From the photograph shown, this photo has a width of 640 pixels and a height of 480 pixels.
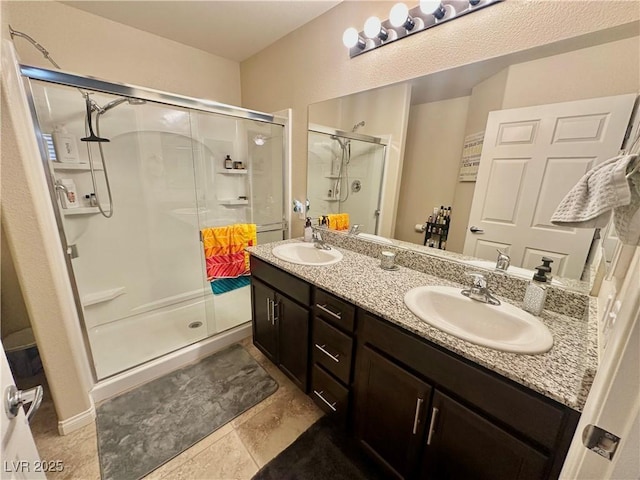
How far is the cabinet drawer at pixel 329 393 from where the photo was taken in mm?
1246

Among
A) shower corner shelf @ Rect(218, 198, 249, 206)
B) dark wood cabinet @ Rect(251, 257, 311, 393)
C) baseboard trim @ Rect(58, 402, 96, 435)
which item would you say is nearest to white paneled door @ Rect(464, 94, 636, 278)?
dark wood cabinet @ Rect(251, 257, 311, 393)

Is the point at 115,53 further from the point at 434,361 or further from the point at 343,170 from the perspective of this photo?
the point at 434,361

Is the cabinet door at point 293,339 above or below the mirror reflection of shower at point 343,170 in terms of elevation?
below

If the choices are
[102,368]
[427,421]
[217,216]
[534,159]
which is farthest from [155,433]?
[534,159]

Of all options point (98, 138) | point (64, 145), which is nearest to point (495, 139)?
point (98, 138)

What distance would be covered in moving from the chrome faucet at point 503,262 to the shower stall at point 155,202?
1.65 metres

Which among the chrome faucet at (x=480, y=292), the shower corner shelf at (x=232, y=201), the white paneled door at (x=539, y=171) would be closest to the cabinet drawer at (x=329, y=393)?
the chrome faucet at (x=480, y=292)

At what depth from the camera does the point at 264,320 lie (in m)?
1.74

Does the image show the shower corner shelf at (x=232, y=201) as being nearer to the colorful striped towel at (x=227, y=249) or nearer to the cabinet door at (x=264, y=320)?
the colorful striped towel at (x=227, y=249)

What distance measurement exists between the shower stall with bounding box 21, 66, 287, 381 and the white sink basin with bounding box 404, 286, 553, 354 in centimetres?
151

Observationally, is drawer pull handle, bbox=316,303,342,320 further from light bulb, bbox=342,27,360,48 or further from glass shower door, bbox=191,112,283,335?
light bulb, bbox=342,27,360,48

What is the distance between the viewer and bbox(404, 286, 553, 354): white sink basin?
806 mm

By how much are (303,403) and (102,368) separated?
4.28 ft

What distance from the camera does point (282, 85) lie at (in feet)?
6.86
